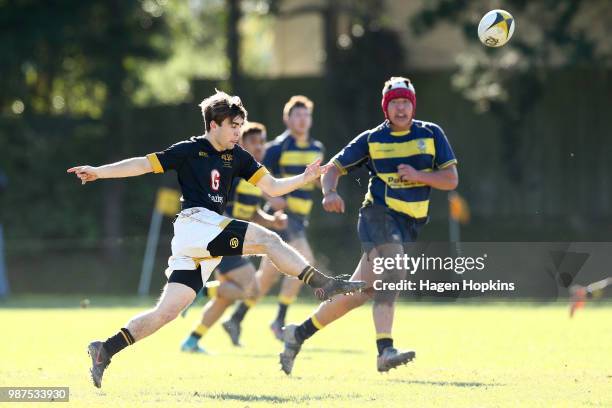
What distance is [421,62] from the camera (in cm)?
2994

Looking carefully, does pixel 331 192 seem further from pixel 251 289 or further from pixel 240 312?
pixel 240 312

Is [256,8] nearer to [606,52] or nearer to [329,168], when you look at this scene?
[606,52]

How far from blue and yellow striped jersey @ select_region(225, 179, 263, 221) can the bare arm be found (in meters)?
3.85

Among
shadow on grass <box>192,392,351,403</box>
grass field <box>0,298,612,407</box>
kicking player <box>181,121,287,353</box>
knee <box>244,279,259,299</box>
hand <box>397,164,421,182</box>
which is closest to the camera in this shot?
shadow on grass <box>192,392,351,403</box>

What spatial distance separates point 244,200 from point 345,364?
3132 mm

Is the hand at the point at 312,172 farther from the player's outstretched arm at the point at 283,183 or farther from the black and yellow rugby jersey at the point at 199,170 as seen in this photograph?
the black and yellow rugby jersey at the point at 199,170

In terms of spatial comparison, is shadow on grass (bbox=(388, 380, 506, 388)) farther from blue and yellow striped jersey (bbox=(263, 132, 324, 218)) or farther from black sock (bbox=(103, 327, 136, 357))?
blue and yellow striped jersey (bbox=(263, 132, 324, 218))

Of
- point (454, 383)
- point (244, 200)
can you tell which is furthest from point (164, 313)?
point (244, 200)

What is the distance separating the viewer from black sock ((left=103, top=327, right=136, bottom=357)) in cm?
842

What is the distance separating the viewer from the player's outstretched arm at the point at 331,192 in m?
9.30

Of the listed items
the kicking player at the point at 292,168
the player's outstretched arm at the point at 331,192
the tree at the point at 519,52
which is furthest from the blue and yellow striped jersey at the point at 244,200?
the tree at the point at 519,52

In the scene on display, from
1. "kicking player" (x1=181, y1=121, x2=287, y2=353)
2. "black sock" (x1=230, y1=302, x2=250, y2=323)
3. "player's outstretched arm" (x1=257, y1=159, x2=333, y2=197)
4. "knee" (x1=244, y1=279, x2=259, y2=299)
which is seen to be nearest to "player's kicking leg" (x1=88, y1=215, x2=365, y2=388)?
"player's outstretched arm" (x1=257, y1=159, x2=333, y2=197)

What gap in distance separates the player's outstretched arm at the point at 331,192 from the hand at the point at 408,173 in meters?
0.50

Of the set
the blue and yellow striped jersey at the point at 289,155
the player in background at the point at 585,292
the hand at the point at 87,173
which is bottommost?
the player in background at the point at 585,292
